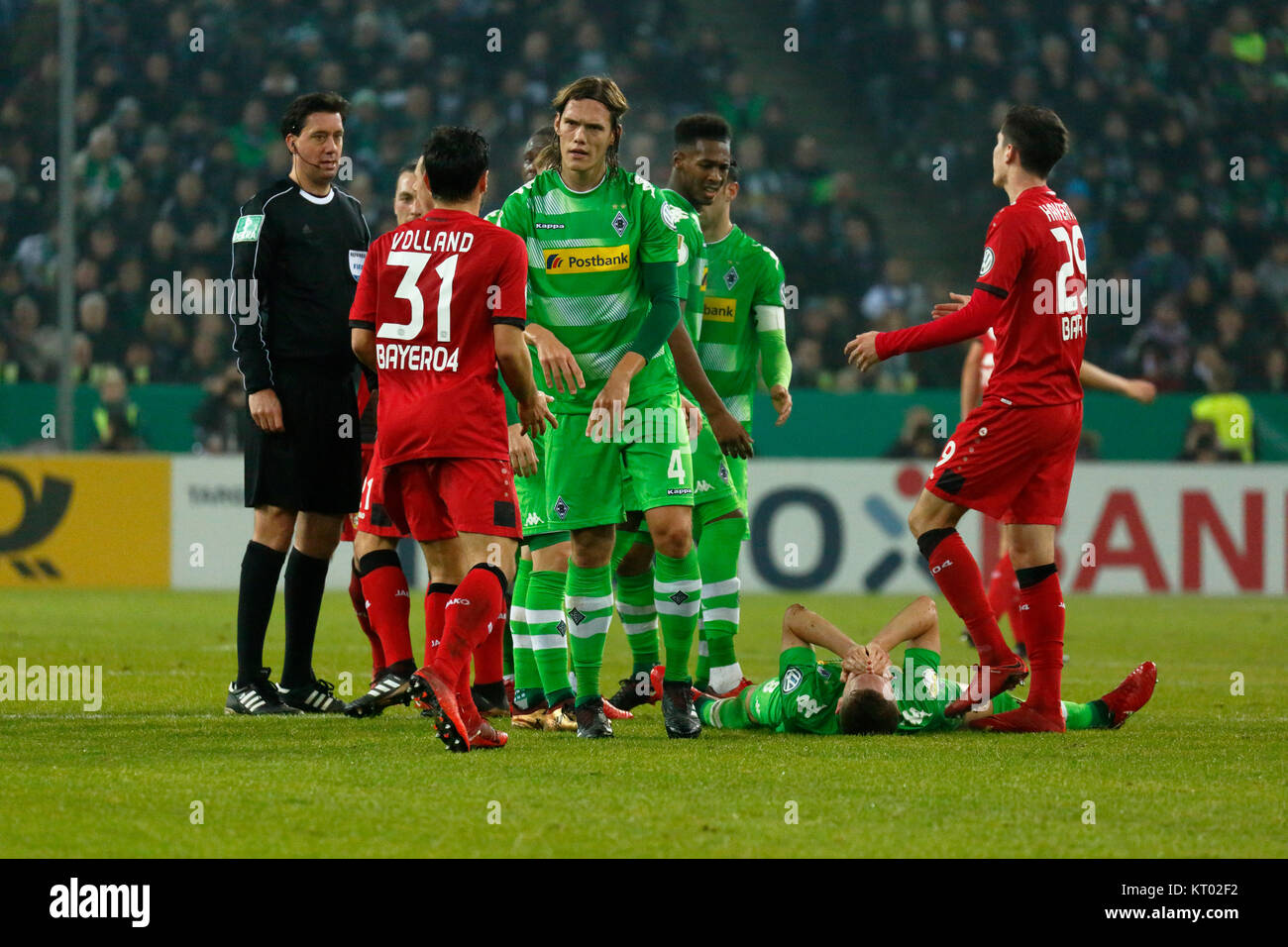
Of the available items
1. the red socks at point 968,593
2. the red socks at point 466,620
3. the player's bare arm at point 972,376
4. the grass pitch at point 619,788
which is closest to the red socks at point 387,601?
the grass pitch at point 619,788

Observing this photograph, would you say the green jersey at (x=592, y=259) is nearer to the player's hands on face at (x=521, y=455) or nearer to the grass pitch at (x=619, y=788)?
the player's hands on face at (x=521, y=455)

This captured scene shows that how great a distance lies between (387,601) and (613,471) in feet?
3.74

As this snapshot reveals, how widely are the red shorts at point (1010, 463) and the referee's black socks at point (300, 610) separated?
2.40 m

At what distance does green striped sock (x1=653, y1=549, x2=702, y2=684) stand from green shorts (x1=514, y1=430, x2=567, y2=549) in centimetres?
39

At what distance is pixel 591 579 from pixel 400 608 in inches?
35.2

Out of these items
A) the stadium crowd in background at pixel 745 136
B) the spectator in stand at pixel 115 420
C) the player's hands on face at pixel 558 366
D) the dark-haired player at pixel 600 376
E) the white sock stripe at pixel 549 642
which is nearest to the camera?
the player's hands on face at pixel 558 366

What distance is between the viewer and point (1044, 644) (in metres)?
6.22

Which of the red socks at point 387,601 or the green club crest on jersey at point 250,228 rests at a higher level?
the green club crest on jersey at point 250,228

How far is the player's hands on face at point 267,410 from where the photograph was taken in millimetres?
6660

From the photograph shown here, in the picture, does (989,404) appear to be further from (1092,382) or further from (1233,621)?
(1233,621)

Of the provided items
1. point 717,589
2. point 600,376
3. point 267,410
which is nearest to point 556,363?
point 600,376

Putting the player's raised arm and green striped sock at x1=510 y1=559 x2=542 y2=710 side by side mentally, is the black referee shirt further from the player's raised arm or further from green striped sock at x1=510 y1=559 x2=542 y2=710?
the player's raised arm

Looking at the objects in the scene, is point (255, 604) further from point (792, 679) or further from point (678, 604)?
point (792, 679)

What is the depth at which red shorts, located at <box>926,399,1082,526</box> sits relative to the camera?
6.23 metres
